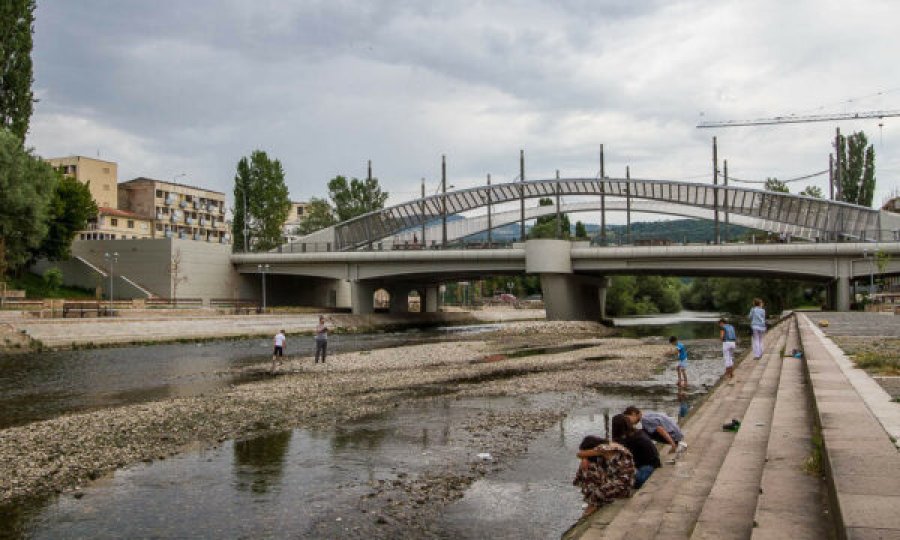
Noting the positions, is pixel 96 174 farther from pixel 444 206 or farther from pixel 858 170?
pixel 858 170

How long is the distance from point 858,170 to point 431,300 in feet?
201

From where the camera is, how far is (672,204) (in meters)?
83.4

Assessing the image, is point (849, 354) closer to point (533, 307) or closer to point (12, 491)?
point (12, 491)

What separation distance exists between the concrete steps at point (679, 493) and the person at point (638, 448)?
0.54ft

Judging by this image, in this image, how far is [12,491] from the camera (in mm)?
12859

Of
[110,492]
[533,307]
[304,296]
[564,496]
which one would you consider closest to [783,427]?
[564,496]

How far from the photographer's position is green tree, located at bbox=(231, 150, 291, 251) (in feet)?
324

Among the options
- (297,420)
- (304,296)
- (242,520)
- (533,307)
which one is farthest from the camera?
(533,307)

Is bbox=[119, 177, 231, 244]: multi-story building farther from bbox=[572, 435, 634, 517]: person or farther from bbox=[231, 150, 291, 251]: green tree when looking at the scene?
bbox=[572, 435, 634, 517]: person

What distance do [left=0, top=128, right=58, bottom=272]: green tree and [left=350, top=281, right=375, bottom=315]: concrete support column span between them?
100 feet

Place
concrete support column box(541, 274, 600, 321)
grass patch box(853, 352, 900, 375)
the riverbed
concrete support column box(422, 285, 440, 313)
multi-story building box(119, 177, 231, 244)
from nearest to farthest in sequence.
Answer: the riverbed, grass patch box(853, 352, 900, 375), concrete support column box(541, 274, 600, 321), concrete support column box(422, 285, 440, 313), multi-story building box(119, 177, 231, 244)

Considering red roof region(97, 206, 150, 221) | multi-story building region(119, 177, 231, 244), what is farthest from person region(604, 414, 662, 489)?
multi-story building region(119, 177, 231, 244)

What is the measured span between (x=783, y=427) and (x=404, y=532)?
Result: 6521 mm

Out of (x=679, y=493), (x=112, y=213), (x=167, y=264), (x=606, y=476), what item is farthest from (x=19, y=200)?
(x=112, y=213)
